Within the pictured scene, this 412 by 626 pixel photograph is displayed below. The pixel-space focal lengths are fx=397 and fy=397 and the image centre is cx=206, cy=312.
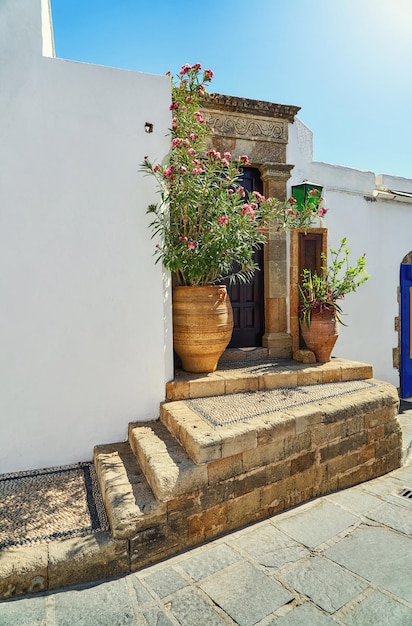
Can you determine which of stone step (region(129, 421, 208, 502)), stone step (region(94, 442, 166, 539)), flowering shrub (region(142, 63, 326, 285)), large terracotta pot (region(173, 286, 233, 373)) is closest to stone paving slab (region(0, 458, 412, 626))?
stone step (region(94, 442, 166, 539))

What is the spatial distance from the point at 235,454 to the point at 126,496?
764 millimetres

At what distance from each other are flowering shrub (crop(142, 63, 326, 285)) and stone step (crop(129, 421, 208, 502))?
144 centimetres

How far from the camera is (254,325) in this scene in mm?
5156

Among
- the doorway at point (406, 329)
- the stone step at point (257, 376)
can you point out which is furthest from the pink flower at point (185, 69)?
the doorway at point (406, 329)

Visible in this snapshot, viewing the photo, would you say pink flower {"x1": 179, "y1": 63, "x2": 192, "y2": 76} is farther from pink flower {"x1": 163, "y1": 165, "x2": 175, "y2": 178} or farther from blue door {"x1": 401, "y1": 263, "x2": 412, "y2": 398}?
blue door {"x1": 401, "y1": 263, "x2": 412, "y2": 398}

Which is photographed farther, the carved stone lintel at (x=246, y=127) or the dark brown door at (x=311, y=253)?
the dark brown door at (x=311, y=253)

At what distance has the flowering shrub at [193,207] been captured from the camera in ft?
11.3

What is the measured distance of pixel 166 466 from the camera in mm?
2574

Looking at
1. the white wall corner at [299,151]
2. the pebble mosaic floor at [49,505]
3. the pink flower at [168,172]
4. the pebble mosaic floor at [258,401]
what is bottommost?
the pebble mosaic floor at [49,505]

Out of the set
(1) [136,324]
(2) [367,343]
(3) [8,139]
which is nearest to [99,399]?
(1) [136,324]

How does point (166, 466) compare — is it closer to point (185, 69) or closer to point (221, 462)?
point (221, 462)

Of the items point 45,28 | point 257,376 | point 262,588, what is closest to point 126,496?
point 262,588

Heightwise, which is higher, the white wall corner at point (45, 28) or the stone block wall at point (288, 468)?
the white wall corner at point (45, 28)

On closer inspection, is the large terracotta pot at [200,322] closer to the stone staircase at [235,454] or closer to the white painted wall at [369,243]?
the stone staircase at [235,454]
